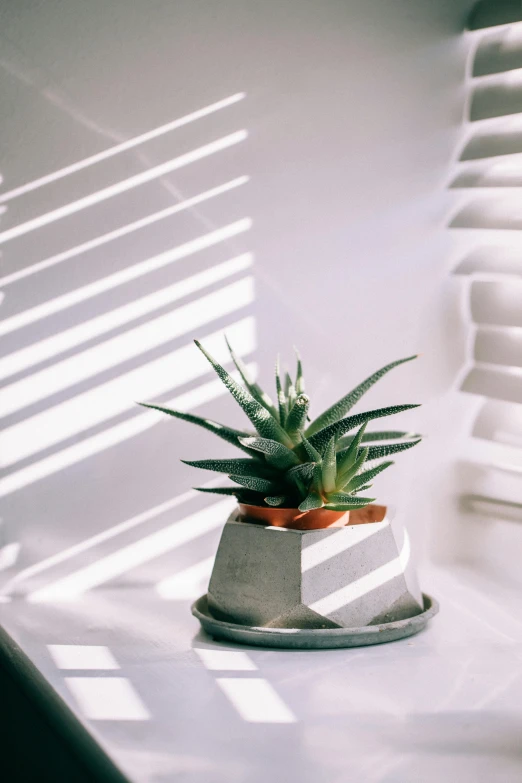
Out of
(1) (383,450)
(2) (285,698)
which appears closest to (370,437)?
(1) (383,450)

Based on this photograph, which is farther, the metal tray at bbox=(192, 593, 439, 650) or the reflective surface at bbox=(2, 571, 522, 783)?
the metal tray at bbox=(192, 593, 439, 650)

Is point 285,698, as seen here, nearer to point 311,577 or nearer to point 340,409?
point 311,577

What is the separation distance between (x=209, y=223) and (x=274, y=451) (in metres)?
0.45

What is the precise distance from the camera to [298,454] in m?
1.01

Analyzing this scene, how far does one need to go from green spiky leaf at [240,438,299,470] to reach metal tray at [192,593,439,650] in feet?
0.61

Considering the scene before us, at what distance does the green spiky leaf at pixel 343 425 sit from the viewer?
99cm

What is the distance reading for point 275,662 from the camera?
3.01 feet

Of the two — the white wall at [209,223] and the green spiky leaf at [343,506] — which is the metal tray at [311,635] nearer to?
the green spiky leaf at [343,506]

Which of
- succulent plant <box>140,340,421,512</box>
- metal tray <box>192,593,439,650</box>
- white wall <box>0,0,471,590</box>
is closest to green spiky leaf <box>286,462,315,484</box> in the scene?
succulent plant <box>140,340,421,512</box>

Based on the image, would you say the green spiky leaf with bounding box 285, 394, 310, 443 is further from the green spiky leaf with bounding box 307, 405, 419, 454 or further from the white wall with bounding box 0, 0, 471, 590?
the white wall with bounding box 0, 0, 471, 590

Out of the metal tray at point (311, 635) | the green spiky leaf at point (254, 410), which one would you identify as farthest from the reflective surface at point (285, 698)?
the green spiky leaf at point (254, 410)

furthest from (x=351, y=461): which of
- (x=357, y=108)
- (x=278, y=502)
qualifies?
(x=357, y=108)

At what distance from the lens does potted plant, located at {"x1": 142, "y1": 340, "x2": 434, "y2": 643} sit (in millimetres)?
955

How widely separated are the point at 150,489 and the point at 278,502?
346mm
